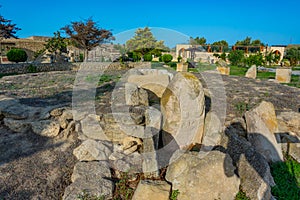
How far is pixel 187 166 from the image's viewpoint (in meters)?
2.72

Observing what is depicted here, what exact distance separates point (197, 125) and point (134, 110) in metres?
1.46

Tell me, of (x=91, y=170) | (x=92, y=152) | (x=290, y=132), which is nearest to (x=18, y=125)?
(x=92, y=152)

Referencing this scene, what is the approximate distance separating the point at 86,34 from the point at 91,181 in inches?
791

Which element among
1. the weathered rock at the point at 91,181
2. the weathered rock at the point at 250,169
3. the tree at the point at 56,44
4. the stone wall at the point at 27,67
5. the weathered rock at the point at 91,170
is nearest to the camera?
the weathered rock at the point at 91,181

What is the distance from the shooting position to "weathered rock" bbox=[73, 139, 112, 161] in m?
3.24

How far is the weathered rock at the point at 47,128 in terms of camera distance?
3.82 metres

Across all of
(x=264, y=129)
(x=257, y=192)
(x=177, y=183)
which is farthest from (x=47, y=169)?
(x=264, y=129)

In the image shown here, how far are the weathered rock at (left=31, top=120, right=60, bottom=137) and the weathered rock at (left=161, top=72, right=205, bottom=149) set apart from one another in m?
2.00

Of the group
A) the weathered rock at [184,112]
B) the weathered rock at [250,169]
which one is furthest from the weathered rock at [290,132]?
the weathered rock at [184,112]

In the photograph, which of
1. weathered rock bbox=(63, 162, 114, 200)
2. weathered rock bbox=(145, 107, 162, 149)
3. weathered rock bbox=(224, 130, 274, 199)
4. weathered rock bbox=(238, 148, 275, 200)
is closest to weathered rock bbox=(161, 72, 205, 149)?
weathered rock bbox=(145, 107, 162, 149)

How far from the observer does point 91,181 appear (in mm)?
2713

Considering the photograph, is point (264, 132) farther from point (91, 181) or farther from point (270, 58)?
point (270, 58)

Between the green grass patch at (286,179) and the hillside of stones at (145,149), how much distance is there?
14 cm

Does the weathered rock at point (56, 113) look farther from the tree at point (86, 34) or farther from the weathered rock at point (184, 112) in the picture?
the tree at point (86, 34)
